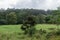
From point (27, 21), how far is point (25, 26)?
167 cm

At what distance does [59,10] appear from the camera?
3509cm

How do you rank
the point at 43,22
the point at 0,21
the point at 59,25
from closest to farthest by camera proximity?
the point at 59,25, the point at 43,22, the point at 0,21

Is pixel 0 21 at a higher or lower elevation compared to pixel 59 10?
lower

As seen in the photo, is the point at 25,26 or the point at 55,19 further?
the point at 55,19

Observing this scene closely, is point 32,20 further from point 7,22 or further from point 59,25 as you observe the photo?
point 7,22

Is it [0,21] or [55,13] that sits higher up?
[55,13]

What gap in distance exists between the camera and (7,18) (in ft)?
162

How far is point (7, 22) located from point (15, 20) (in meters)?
2.61

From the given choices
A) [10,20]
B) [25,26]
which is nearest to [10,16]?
[10,20]

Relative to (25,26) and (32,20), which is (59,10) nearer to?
(32,20)

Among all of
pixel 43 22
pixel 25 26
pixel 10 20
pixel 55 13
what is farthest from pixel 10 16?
pixel 25 26

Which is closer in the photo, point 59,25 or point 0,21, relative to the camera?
point 59,25

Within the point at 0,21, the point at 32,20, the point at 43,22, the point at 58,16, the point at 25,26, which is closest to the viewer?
the point at 25,26

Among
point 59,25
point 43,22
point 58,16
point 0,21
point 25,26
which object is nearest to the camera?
point 25,26
